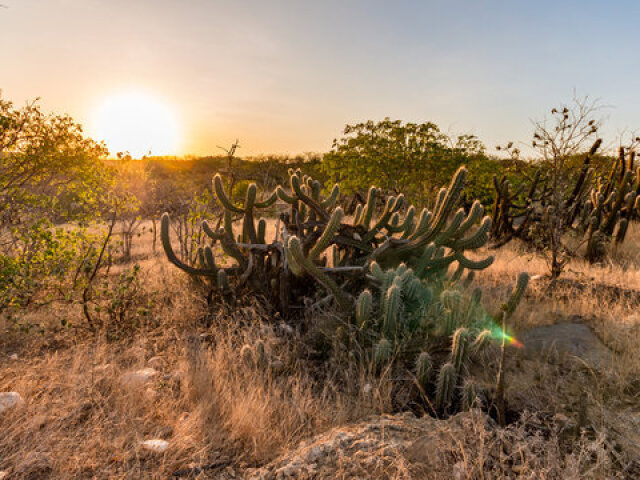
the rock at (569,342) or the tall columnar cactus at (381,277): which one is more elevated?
the tall columnar cactus at (381,277)

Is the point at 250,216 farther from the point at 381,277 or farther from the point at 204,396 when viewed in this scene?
the point at 204,396

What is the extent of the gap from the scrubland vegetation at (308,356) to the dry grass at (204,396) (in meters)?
0.01

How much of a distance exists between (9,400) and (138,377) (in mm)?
820

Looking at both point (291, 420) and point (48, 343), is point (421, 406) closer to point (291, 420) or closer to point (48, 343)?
point (291, 420)

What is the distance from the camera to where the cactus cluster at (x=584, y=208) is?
7.79 m

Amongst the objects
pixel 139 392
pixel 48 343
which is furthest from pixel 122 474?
pixel 48 343

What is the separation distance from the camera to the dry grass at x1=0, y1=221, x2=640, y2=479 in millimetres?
2266

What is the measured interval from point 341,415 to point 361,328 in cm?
90

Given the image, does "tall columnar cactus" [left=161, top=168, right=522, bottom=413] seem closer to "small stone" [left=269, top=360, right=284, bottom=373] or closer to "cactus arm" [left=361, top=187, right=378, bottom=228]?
"cactus arm" [left=361, top=187, right=378, bottom=228]

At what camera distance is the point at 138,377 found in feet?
10.4

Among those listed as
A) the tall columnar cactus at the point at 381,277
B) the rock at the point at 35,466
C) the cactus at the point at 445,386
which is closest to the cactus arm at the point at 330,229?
the tall columnar cactus at the point at 381,277

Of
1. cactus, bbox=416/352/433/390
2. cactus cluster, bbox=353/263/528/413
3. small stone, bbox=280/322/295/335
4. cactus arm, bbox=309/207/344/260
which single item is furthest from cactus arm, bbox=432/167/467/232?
small stone, bbox=280/322/295/335

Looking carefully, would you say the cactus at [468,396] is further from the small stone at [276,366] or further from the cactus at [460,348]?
the small stone at [276,366]

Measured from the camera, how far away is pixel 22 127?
464 centimetres
